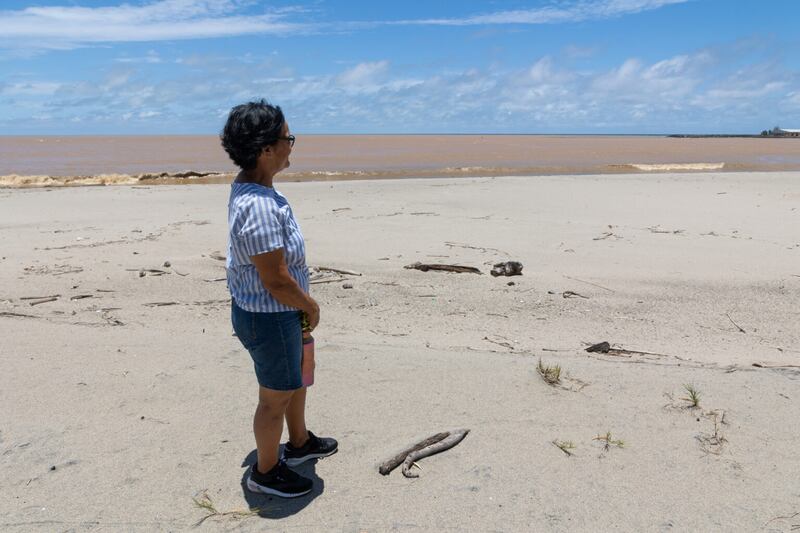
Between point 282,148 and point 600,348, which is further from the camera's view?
point 600,348

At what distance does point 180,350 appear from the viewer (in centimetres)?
466

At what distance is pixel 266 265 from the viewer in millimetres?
2525

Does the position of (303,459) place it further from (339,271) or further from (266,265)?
(339,271)

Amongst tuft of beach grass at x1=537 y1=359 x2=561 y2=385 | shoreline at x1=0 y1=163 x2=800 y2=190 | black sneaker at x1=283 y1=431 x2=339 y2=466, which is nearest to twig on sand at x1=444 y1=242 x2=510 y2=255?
tuft of beach grass at x1=537 y1=359 x2=561 y2=385

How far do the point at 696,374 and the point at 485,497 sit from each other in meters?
1.98

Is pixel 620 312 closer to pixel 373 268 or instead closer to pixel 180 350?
pixel 373 268

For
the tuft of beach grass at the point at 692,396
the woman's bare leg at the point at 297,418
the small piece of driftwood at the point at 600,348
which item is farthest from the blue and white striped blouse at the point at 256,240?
the small piece of driftwood at the point at 600,348

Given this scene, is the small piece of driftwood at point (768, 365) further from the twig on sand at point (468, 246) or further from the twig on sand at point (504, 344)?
the twig on sand at point (468, 246)

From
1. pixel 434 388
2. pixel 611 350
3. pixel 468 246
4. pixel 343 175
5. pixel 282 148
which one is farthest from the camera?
pixel 343 175

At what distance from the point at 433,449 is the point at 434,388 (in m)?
0.77

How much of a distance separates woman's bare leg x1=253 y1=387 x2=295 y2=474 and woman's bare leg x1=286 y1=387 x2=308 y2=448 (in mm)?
260

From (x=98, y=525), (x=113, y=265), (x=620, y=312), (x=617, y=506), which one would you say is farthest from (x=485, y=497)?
(x=113, y=265)

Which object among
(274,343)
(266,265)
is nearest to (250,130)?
(266,265)

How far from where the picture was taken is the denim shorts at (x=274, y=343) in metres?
2.70
